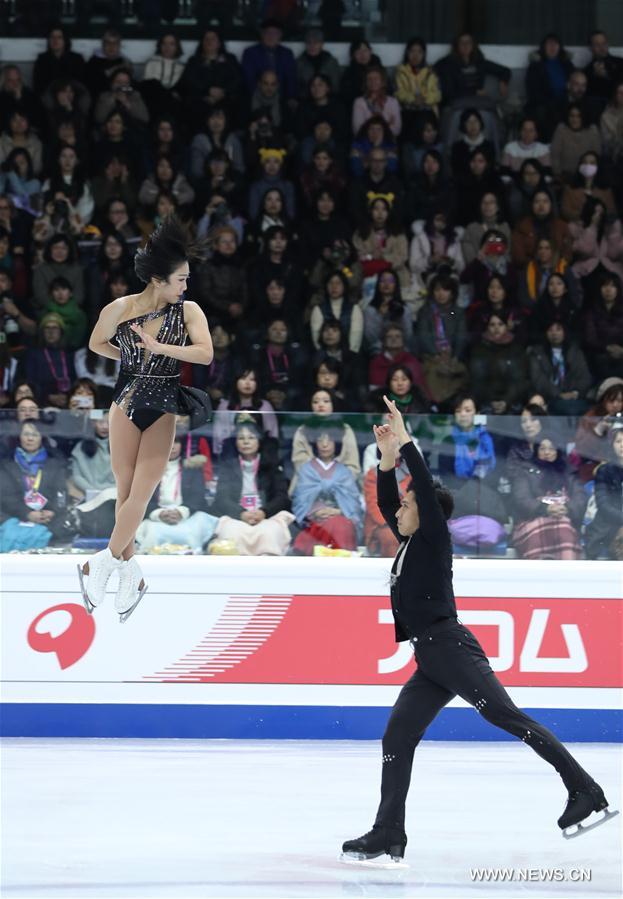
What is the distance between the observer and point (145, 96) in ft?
43.7

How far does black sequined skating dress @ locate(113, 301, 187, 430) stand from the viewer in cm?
587

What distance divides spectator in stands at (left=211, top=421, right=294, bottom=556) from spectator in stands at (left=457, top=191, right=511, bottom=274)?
422 cm

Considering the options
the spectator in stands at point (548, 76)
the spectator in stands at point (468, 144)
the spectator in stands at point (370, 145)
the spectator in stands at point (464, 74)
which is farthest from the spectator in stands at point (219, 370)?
the spectator in stands at point (548, 76)

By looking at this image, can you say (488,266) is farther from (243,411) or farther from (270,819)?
(270,819)

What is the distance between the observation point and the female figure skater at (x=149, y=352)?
582 centimetres

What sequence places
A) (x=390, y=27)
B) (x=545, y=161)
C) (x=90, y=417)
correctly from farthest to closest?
(x=390, y=27), (x=545, y=161), (x=90, y=417)

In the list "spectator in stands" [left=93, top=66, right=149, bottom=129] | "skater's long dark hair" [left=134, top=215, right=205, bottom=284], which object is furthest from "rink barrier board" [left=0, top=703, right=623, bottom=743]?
"spectator in stands" [left=93, top=66, right=149, bottom=129]

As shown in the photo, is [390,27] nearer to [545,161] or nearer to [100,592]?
[545,161]

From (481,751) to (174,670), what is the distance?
76.7 inches

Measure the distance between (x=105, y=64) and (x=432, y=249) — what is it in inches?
137

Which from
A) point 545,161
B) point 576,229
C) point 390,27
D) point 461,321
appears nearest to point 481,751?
point 461,321

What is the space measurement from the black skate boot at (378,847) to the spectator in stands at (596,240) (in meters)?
7.34

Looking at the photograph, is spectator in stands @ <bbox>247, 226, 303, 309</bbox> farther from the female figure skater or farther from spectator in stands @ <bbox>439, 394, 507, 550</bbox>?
the female figure skater

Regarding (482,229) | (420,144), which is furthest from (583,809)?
(420,144)
